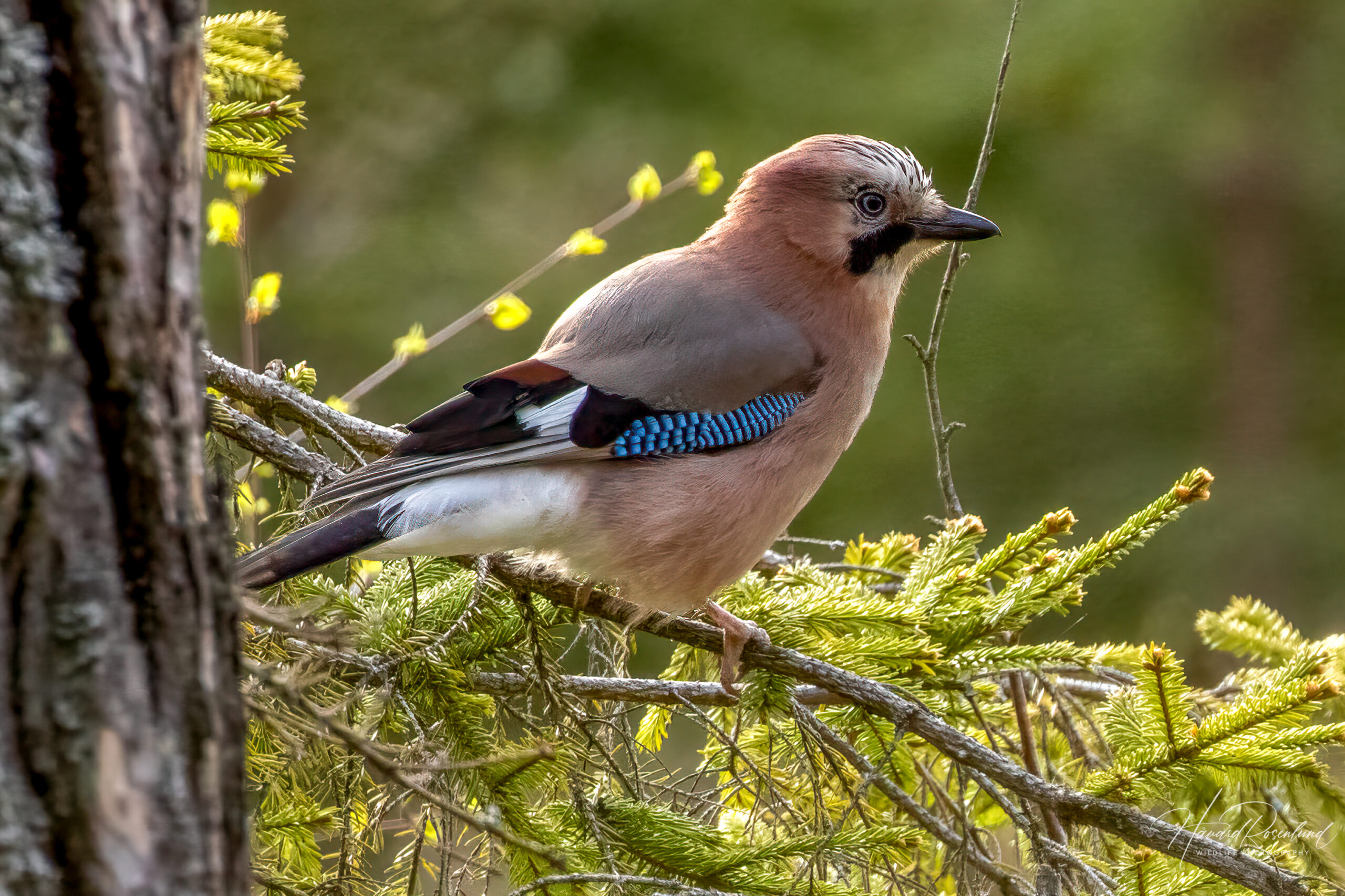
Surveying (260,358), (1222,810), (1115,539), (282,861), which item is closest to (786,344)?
(1115,539)

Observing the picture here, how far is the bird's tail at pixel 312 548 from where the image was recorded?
1.41 meters

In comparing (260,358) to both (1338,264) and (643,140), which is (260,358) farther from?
(1338,264)

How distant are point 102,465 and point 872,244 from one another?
187 cm

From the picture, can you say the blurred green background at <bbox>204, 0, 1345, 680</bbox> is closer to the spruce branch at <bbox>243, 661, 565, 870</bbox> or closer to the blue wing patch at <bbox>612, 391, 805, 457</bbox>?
the blue wing patch at <bbox>612, 391, 805, 457</bbox>

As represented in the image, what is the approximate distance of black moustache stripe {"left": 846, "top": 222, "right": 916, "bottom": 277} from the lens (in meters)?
2.37

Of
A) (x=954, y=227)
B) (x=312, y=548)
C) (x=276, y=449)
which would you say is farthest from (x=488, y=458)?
(x=954, y=227)

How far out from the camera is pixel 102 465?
2.39 ft

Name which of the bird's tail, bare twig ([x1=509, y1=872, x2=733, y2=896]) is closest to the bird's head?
the bird's tail

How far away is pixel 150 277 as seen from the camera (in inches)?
29.4

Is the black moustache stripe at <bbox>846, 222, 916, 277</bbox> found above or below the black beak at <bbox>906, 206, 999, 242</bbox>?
below

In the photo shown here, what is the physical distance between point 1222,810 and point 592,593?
1108 mm

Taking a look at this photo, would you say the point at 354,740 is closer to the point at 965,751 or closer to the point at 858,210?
the point at 965,751

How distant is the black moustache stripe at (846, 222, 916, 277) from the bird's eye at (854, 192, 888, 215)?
1.5 inches

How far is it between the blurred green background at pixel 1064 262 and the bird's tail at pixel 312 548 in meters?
2.81
